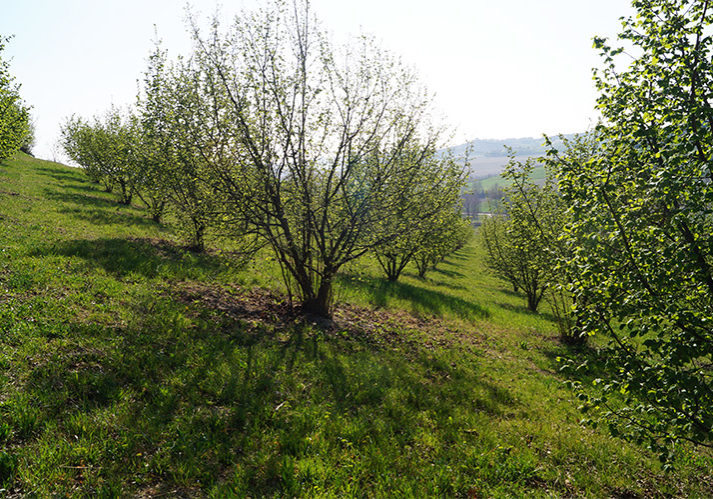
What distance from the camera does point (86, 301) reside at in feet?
33.9

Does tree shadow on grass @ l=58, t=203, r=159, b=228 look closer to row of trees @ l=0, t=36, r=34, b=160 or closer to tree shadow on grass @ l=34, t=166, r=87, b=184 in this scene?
row of trees @ l=0, t=36, r=34, b=160

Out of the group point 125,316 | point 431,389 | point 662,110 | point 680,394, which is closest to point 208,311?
point 125,316

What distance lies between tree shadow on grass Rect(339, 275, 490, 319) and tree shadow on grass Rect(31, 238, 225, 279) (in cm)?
824

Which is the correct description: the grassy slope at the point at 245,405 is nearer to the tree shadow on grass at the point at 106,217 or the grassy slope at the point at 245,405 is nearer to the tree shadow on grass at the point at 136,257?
the tree shadow on grass at the point at 136,257

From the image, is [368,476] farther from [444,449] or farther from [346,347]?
[346,347]

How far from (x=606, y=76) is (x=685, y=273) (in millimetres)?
4363

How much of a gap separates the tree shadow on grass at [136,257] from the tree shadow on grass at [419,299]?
27.0ft

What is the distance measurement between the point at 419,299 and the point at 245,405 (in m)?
16.3

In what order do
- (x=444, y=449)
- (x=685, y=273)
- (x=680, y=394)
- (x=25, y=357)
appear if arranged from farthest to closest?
(x=444, y=449)
(x=25, y=357)
(x=685, y=273)
(x=680, y=394)

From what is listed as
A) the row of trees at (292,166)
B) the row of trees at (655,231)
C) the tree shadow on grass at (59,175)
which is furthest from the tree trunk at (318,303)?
the tree shadow on grass at (59,175)

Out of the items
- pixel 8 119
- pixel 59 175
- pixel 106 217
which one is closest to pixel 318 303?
pixel 106 217

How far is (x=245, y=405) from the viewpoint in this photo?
7926 mm

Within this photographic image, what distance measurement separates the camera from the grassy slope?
5.92 m

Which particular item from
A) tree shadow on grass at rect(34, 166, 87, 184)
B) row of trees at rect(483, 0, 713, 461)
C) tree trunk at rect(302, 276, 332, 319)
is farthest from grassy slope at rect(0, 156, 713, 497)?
tree shadow on grass at rect(34, 166, 87, 184)
